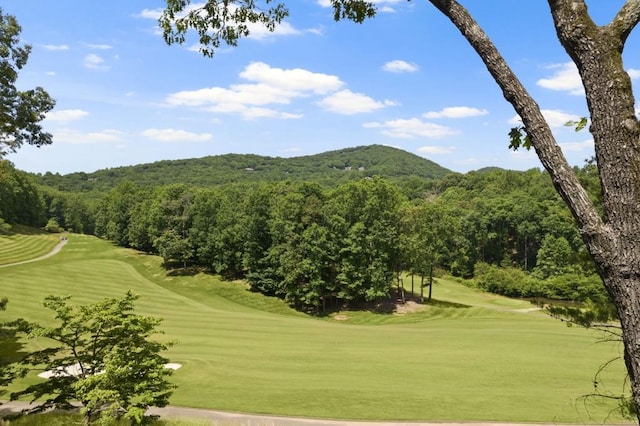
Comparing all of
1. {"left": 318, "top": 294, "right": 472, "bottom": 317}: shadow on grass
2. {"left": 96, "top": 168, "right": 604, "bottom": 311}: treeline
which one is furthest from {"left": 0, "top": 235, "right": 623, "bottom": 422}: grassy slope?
{"left": 96, "top": 168, "right": 604, "bottom": 311}: treeline

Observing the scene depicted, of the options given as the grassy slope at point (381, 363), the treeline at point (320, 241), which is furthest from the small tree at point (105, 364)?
the treeline at point (320, 241)

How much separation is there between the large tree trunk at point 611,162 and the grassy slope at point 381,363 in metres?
1.66

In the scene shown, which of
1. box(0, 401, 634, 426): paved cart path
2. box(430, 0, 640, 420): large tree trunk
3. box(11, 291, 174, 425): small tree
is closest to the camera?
box(430, 0, 640, 420): large tree trunk

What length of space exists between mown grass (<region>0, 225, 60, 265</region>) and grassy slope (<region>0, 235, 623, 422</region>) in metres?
25.2

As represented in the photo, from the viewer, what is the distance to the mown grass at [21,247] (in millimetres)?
61031

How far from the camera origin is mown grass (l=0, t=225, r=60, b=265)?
200 feet

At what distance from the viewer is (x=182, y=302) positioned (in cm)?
4016

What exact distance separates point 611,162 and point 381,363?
19188mm

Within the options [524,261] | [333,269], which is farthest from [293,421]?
[524,261]

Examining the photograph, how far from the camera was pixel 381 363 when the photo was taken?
20797 mm

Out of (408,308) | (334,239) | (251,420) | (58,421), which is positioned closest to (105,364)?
(58,421)

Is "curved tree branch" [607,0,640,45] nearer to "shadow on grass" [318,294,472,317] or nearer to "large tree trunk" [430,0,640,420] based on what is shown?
"large tree trunk" [430,0,640,420]

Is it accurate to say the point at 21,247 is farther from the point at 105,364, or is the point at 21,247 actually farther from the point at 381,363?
the point at 105,364

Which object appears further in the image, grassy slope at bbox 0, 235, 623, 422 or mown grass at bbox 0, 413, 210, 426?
grassy slope at bbox 0, 235, 623, 422
